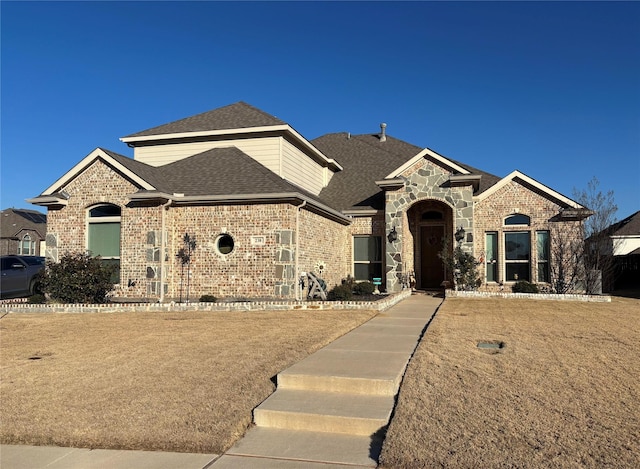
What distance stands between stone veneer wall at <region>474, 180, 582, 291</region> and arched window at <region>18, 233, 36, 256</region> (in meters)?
35.8

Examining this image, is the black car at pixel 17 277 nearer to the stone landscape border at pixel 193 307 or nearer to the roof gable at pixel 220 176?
the stone landscape border at pixel 193 307

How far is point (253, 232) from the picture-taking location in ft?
49.3

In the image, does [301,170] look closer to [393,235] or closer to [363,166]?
[393,235]

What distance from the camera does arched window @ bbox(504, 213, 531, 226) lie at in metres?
18.2

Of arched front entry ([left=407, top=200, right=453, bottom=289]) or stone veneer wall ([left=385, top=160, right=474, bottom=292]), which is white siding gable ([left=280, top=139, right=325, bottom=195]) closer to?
stone veneer wall ([left=385, top=160, right=474, bottom=292])

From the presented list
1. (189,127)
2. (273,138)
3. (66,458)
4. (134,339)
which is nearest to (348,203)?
(273,138)

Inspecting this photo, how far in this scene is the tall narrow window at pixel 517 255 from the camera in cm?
1823

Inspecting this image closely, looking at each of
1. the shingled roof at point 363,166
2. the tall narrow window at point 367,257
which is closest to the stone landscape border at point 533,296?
the tall narrow window at point 367,257

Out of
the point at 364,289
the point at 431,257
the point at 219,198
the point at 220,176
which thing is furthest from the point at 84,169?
the point at 431,257

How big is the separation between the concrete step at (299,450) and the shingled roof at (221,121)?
47.7ft

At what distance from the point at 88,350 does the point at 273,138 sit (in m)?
11.5

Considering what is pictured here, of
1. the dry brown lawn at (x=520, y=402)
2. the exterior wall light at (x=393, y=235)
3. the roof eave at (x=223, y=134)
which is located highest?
the roof eave at (x=223, y=134)

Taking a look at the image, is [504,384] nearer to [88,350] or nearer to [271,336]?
[271,336]

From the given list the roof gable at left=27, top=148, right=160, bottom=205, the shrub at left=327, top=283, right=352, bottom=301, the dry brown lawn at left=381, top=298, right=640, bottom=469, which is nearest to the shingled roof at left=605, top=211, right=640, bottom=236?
the shrub at left=327, top=283, right=352, bottom=301
